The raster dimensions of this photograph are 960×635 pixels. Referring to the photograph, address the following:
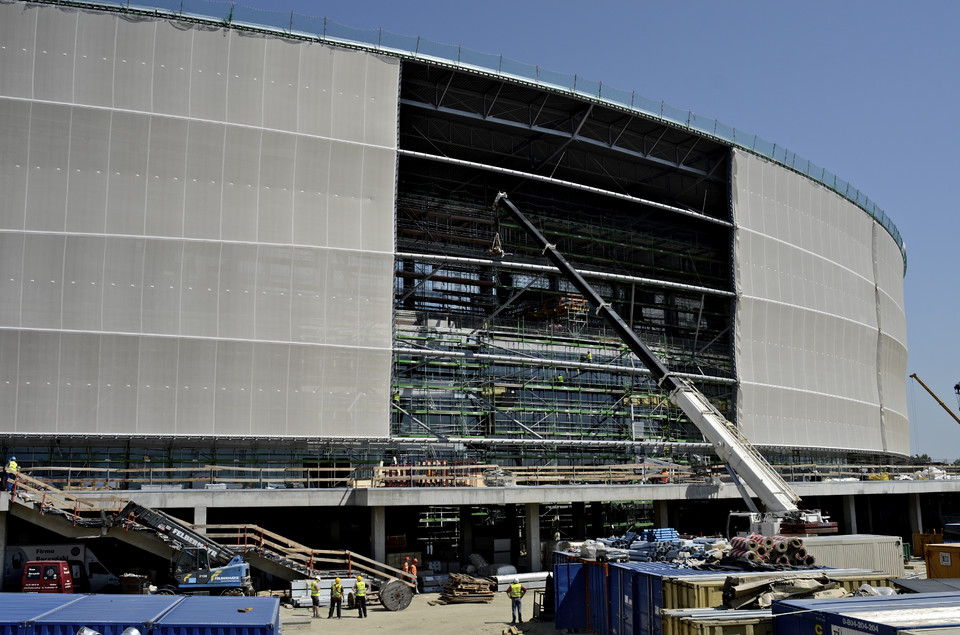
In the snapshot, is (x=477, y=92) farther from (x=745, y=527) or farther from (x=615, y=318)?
(x=745, y=527)

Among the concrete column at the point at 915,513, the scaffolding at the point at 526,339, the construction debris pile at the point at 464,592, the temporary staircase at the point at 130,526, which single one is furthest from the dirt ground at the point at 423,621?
the concrete column at the point at 915,513

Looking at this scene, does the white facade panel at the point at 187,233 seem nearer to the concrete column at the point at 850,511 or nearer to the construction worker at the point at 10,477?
the construction worker at the point at 10,477

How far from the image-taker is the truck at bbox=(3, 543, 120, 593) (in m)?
29.9

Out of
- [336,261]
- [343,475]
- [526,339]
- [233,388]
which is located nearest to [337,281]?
[336,261]

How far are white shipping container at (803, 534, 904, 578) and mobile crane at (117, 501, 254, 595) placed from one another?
17468 millimetres

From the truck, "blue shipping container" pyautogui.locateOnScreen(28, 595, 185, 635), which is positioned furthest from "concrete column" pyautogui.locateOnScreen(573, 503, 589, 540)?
"blue shipping container" pyautogui.locateOnScreen(28, 595, 185, 635)

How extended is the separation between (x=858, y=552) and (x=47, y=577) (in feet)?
83.3

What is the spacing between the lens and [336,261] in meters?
40.2

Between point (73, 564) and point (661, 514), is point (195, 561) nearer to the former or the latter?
point (73, 564)

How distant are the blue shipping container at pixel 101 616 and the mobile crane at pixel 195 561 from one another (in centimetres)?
985

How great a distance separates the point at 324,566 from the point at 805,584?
26.1 meters

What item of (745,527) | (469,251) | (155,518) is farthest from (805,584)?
(469,251)

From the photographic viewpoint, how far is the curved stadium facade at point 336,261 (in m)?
36.5

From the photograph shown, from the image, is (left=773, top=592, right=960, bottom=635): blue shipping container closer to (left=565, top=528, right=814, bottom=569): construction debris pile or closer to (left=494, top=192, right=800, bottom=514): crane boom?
(left=565, top=528, right=814, bottom=569): construction debris pile
